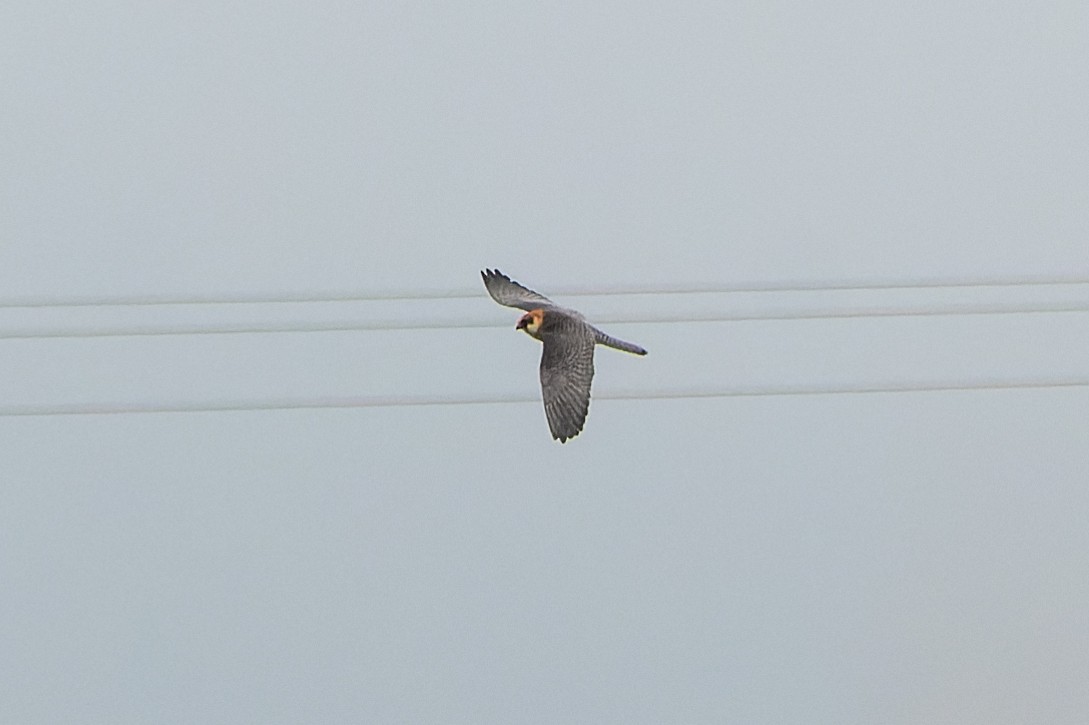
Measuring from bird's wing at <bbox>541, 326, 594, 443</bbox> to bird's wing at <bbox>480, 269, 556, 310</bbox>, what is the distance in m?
0.32

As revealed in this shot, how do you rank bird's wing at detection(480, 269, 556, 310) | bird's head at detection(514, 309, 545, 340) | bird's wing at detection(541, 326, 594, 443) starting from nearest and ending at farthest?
bird's wing at detection(541, 326, 594, 443), bird's head at detection(514, 309, 545, 340), bird's wing at detection(480, 269, 556, 310)

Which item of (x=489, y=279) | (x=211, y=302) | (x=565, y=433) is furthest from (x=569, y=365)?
(x=211, y=302)

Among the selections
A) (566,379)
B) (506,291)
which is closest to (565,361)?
(566,379)

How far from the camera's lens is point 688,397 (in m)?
4.87

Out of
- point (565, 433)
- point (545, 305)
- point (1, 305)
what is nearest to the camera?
point (565, 433)

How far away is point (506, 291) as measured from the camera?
420 centimetres

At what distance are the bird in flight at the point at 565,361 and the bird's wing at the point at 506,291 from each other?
207mm

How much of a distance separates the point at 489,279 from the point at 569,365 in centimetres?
55

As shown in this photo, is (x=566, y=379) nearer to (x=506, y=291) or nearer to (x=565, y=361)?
(x=565, y=361)

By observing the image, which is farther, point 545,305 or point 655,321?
point 655,321

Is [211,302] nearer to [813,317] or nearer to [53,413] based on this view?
[53,413]

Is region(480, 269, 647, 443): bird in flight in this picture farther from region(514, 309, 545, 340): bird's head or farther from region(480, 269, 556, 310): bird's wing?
region(480, 269, 556, 310): bird's wing

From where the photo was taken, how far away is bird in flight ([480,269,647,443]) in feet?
12.1

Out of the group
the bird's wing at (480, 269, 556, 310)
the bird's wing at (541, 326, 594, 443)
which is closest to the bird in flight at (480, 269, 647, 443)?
the bird's wing at (541, 326, 594, 443)
